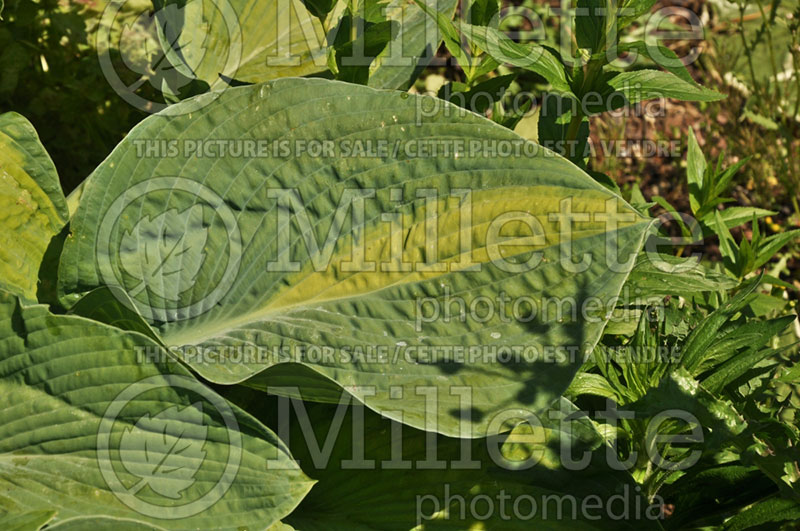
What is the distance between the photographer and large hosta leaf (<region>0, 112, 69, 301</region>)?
1.34 metres

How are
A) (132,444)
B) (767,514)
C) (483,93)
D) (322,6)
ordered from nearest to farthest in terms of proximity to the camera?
(132,444) < (767,514) < (322,6) < (483,93)

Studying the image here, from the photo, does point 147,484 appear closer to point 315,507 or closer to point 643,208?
point 315,507

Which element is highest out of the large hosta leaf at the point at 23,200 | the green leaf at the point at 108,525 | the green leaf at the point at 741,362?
the large hosta leaf at the point at 23,200

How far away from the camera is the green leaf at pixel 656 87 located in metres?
1.27

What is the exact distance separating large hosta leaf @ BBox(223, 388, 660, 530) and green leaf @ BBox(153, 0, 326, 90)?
0.81 metres

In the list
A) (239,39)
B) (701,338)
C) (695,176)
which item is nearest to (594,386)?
(701,338)

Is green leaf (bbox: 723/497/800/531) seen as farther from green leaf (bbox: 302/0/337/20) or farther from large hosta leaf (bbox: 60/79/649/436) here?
green leaf (bbox: 302/0/337/20)

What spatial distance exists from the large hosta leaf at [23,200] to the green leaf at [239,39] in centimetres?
40

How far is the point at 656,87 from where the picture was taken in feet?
4.33

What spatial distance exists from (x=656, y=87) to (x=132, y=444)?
95 cm

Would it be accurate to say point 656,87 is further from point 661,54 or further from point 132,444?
point 132,444

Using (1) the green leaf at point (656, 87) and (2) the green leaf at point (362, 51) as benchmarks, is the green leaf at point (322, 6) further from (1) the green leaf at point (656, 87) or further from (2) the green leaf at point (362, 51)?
(1) the green leaf at point (656, 87)

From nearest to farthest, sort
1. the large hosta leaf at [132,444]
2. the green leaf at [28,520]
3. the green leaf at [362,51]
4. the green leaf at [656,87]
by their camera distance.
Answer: the green leaf at [28,520] < the large hosta leaf at [132,444] < the green leaf at [656,87] < the green leaf at [362,51]

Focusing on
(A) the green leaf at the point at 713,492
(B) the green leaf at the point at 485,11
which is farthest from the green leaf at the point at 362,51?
(A) the green leaf at the point at 713,492
